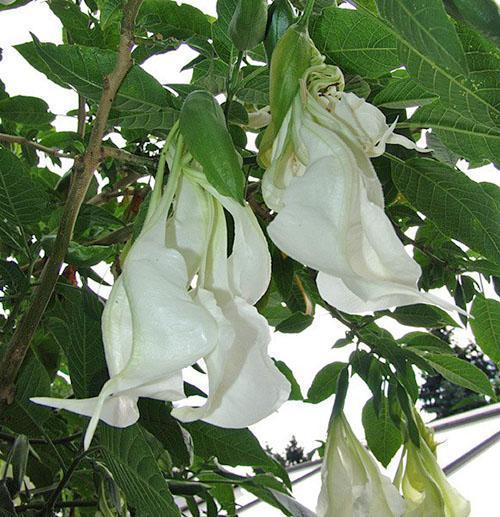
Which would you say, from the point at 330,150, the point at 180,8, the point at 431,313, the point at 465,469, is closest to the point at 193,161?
the point at 330,150

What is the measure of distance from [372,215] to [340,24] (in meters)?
0.17

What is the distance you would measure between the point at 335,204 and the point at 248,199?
307 mm

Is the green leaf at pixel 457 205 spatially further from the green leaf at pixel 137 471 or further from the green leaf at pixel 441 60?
the green leaf at pixel 137 471

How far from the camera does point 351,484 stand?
47cm

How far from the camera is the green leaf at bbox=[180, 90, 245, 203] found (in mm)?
250

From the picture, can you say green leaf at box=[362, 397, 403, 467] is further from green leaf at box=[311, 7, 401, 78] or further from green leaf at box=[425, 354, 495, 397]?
green leaf at box=[311, 7, 401, 78]

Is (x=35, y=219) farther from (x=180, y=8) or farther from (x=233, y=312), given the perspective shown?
(x=233, y=312)

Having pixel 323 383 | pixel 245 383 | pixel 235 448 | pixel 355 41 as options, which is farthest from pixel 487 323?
pixel 245 383

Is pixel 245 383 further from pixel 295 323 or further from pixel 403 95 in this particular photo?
pixel 295 323

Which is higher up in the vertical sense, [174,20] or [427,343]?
[174,20]

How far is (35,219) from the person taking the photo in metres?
0.54

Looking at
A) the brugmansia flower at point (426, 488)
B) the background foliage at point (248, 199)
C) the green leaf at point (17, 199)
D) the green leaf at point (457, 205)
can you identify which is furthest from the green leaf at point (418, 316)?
the green leaf at point (17, 199)

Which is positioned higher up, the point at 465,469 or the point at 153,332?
the point at 153,332

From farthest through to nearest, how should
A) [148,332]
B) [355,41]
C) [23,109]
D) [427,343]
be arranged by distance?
[427,343]
[23,109]
[355,41]
[148,332]
